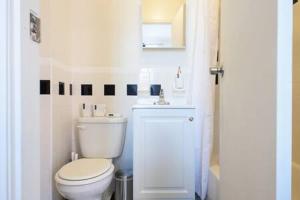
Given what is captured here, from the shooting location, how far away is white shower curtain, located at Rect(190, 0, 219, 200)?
1.98m

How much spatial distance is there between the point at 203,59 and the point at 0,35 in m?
1.64

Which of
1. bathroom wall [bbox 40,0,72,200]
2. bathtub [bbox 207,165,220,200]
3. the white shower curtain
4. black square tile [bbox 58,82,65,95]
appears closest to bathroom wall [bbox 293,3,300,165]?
bathtub [bbox 207,165,220,200]

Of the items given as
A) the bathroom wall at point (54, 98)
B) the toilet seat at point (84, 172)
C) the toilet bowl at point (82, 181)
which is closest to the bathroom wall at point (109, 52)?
the bathroom wall at point (54, 98)

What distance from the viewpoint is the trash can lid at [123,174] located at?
83.8 inches

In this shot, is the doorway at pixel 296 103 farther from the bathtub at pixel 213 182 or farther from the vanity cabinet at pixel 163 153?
the vanity cabinet at pixel 163 153

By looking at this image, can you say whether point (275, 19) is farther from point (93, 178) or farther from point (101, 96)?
point (101, 96)

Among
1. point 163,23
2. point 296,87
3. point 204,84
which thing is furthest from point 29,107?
point 163,23

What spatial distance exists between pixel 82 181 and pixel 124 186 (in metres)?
0.65

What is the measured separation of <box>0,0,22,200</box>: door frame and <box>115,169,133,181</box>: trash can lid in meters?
1.54

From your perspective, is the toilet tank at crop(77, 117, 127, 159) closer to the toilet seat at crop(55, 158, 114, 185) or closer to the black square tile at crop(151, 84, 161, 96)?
the toilet seat at crop(55, 158, 114, 185)

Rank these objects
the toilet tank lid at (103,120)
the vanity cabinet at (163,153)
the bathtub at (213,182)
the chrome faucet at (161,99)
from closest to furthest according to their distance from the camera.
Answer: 1. the bathtub at (213,182)
2. the vanity cabinet at (163,153)
3. the toilet tank lid at (103,120)
4. the chrome faucet at (161,99)

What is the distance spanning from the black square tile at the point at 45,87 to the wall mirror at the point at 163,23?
0.96m

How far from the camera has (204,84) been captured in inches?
79.4

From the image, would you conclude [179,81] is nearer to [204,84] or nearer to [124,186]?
[204,84]
